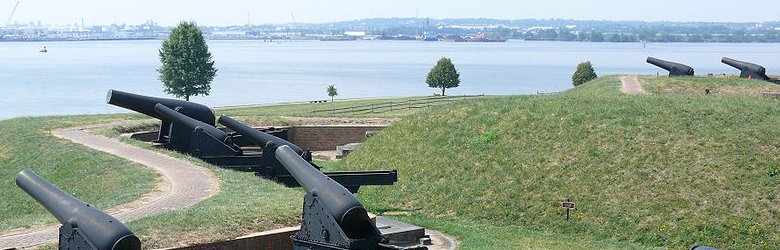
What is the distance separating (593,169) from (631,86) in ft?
55.8

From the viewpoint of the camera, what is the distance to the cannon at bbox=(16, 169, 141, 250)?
942cm

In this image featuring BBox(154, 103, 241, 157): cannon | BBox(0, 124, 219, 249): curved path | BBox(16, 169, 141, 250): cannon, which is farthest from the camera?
BBox(154, 103, 241, 157): cannon

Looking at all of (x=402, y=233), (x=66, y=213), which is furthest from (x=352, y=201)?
(x=402, y=233)

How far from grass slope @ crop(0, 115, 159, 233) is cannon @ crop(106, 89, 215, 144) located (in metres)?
→ 1.15

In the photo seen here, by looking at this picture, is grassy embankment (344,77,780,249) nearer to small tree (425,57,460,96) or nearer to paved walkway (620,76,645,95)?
paved walkway (620,76,645,95)

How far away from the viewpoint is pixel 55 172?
22281 millimetres

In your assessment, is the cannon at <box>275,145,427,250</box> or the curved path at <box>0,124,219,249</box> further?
the curved path at <box>0,124,219,249</box>

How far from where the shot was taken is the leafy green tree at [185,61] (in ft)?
183

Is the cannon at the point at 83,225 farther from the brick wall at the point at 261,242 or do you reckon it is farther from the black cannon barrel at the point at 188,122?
the black cannon barrel at the point at 188,122

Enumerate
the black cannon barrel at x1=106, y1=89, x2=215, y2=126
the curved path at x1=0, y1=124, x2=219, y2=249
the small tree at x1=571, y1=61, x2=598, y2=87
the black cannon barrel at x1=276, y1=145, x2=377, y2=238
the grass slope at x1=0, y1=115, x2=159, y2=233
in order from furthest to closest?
the small tree at x1=571, y1=61, x2=598, y2=87 < the black cannon barrel at x1=106, y1=89, x2=215, y2=126 < the grass slope at x1=0, y1=115, x2=159, y2=233 < the curved path at x1=0, y1=124, x2=219, y2=249 < the black cannon barrel at x1=276, y1=145, x2=377, y2=238

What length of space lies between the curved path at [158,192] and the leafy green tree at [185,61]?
1187 inches

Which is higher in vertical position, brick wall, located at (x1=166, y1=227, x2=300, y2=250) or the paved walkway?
brick wall, located at (x1=166, y1=227, x2=300, y2=250)

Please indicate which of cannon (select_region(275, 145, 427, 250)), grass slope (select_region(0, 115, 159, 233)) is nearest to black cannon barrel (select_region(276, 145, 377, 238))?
cannon (select_region(275, 145, 427, 250))

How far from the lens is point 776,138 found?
68.0 feet
